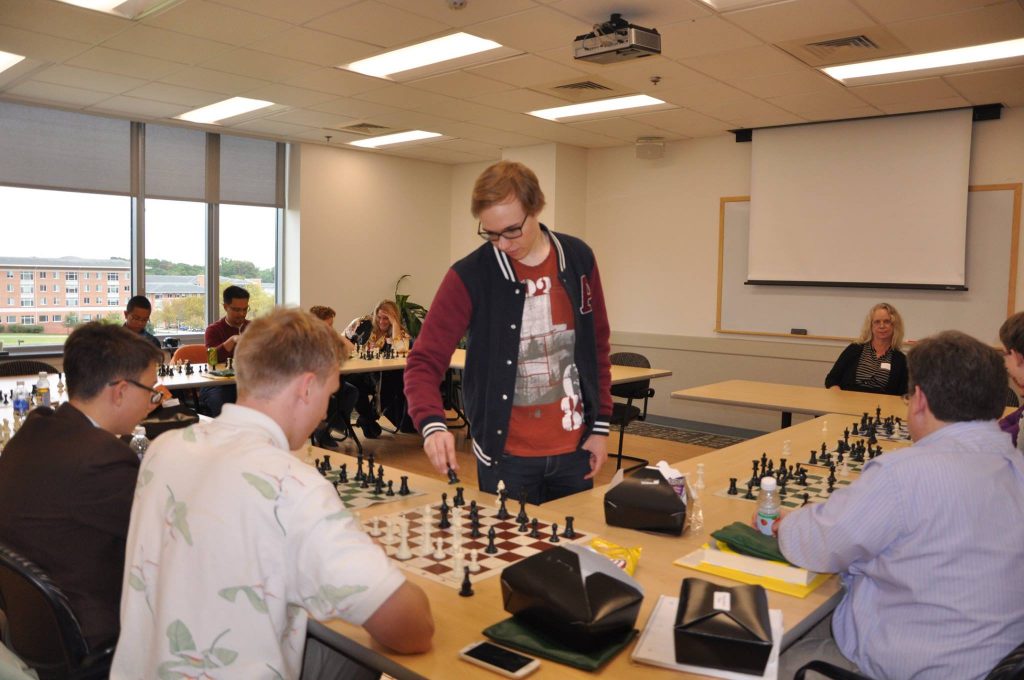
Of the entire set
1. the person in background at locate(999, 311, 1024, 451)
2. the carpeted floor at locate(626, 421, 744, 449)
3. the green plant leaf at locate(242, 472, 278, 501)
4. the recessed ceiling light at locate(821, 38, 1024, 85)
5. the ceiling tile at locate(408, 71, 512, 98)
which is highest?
the recessed ceiling light at locate(821, 38, 1024, 85)

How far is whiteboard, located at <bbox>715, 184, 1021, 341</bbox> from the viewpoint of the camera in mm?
6582

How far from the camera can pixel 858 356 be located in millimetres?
5488

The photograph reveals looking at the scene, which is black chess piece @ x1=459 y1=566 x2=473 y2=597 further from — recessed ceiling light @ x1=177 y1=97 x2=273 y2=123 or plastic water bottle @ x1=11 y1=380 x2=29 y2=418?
recessed ceiling light @ x1=177 y1=97 x2=273 y2=123

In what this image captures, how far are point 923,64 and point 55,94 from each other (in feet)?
22.3

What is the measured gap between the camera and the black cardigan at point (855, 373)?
5293 millimetres

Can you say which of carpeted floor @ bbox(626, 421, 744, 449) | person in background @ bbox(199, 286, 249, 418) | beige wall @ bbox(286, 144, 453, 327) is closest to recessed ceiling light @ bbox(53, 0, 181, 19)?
person in background @ bbox(199, 286, 249, 418)

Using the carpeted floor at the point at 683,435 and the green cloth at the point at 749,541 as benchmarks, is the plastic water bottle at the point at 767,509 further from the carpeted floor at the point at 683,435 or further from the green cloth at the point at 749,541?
the carpeted floor at the point at 683,435

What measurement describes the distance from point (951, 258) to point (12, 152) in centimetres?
825

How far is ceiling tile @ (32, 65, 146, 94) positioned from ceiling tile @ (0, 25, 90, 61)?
0.31m

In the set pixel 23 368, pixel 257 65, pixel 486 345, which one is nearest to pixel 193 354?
pixel 23 368

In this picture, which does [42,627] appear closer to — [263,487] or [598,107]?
[263,487]

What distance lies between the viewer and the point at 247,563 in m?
1.23

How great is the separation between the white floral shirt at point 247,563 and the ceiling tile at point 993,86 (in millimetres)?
5981

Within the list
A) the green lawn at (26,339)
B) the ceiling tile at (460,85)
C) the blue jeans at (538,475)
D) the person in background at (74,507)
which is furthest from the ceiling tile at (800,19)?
the green lawn at (26,339)
